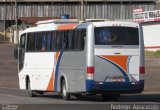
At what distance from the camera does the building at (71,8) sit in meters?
94.8

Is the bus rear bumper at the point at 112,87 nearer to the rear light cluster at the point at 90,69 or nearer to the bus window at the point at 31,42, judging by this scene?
the rear light cluster at the point at 90,69

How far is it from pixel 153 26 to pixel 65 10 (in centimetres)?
3726

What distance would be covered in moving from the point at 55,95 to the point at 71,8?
6635 centimetres

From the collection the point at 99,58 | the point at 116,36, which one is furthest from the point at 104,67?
the point at 116,36

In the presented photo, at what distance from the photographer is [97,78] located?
23.2m

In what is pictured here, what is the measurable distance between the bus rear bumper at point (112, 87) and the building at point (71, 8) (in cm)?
7130

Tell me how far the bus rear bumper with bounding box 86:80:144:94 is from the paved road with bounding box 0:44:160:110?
46cm

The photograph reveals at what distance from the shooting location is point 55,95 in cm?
2984

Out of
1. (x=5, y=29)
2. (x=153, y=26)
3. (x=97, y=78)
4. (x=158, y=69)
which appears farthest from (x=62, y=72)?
(x=5, y=29)

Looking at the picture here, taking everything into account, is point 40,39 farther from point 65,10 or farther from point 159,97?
point 65,10

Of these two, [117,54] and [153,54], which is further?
[153,54]

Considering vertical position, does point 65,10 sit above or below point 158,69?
above

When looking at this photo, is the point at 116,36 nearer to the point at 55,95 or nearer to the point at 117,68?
the point at 117,68

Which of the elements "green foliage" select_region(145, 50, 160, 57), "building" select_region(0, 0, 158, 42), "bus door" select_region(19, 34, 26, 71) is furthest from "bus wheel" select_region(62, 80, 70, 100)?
"building" select_region(0, 0, 158, 42)
